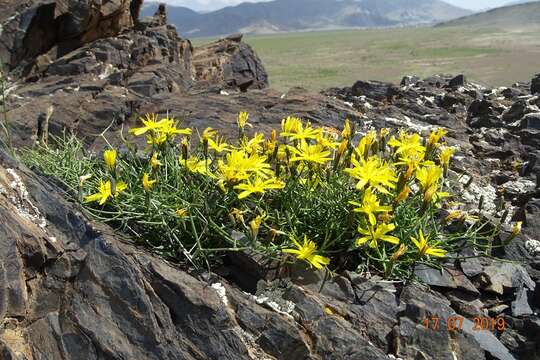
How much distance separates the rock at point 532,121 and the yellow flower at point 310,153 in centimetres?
517

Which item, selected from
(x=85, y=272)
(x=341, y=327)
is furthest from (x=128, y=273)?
(x=341, y=327)

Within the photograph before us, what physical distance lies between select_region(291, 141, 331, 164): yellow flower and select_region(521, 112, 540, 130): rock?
16.9ft

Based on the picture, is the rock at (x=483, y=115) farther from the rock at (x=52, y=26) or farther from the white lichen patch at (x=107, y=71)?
the rock at (x=52, y=26)

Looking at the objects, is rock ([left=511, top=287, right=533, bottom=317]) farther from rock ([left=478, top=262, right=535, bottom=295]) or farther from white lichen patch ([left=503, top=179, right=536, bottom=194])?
white lichen patch ([left=503, top=179, right=536, bottom=194])

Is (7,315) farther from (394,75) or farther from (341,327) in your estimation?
(394,75)

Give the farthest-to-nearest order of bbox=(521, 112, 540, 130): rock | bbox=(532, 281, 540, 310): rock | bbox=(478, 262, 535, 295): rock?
bbox=(521, 112, 540, 130): rock, bbox=(478, 262, 535, 295): rock, bbox=(532, 281, 540, 310): rock

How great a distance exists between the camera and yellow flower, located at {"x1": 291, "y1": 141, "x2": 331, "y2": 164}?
3.60 meters

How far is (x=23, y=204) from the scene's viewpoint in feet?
10.9

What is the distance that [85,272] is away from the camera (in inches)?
124

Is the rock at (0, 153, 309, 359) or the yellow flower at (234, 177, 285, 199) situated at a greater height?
the yellow flower at (234, 177, 285, 199)

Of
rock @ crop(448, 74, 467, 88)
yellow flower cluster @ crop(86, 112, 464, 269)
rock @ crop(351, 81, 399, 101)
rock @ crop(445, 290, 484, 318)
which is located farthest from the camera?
rock @ crop(448, 74, 467, 88)

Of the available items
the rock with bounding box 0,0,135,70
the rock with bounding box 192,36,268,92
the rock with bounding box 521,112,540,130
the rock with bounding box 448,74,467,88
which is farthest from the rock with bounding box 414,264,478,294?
the rock with bounding box 0,0,135,70

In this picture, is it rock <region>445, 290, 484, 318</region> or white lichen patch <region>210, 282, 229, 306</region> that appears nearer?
white lichen patch <region>210, 282, 229, 306</region>

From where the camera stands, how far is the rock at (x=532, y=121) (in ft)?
24.8
